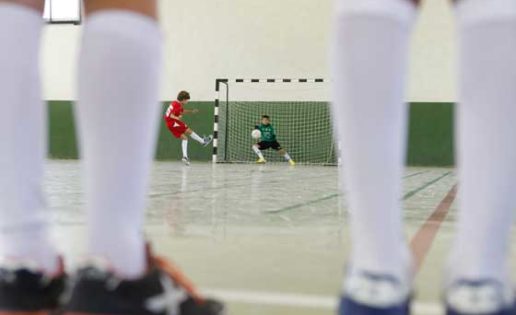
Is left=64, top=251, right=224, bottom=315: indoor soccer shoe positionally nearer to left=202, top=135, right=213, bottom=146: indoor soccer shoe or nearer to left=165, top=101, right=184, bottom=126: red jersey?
left=165, top=101, right=184, bottom=126: red jersey

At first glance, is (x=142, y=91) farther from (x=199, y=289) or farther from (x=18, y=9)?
(x=199, y=289)

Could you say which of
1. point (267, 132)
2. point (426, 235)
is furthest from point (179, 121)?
point (426, 235)

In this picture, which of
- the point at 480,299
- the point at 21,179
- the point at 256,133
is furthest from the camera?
the point at 256,133

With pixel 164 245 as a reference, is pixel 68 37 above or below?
above

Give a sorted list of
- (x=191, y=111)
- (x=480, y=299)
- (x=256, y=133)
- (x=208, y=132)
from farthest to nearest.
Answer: (x=208, y=132), (x=191, y=111), (x=256, y=133), (x=480, y=299)

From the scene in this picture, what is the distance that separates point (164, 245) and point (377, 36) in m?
0.81

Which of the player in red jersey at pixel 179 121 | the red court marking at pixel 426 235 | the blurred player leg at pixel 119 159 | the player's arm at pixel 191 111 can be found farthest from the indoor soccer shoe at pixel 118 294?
the player's arm at pixel 191 111

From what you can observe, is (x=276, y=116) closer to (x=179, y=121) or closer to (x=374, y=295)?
(x=179, y=121)

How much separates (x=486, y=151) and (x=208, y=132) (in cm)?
740

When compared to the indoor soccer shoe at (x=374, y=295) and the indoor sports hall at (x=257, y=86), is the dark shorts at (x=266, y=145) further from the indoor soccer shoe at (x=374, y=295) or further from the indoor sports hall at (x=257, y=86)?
the indoor soccer shoe at (x=374, y=295)

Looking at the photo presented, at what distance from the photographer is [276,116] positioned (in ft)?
25.4

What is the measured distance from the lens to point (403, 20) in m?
0.54

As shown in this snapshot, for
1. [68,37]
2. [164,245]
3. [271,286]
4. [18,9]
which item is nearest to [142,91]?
[18,9]

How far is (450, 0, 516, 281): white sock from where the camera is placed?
50 centimetres
